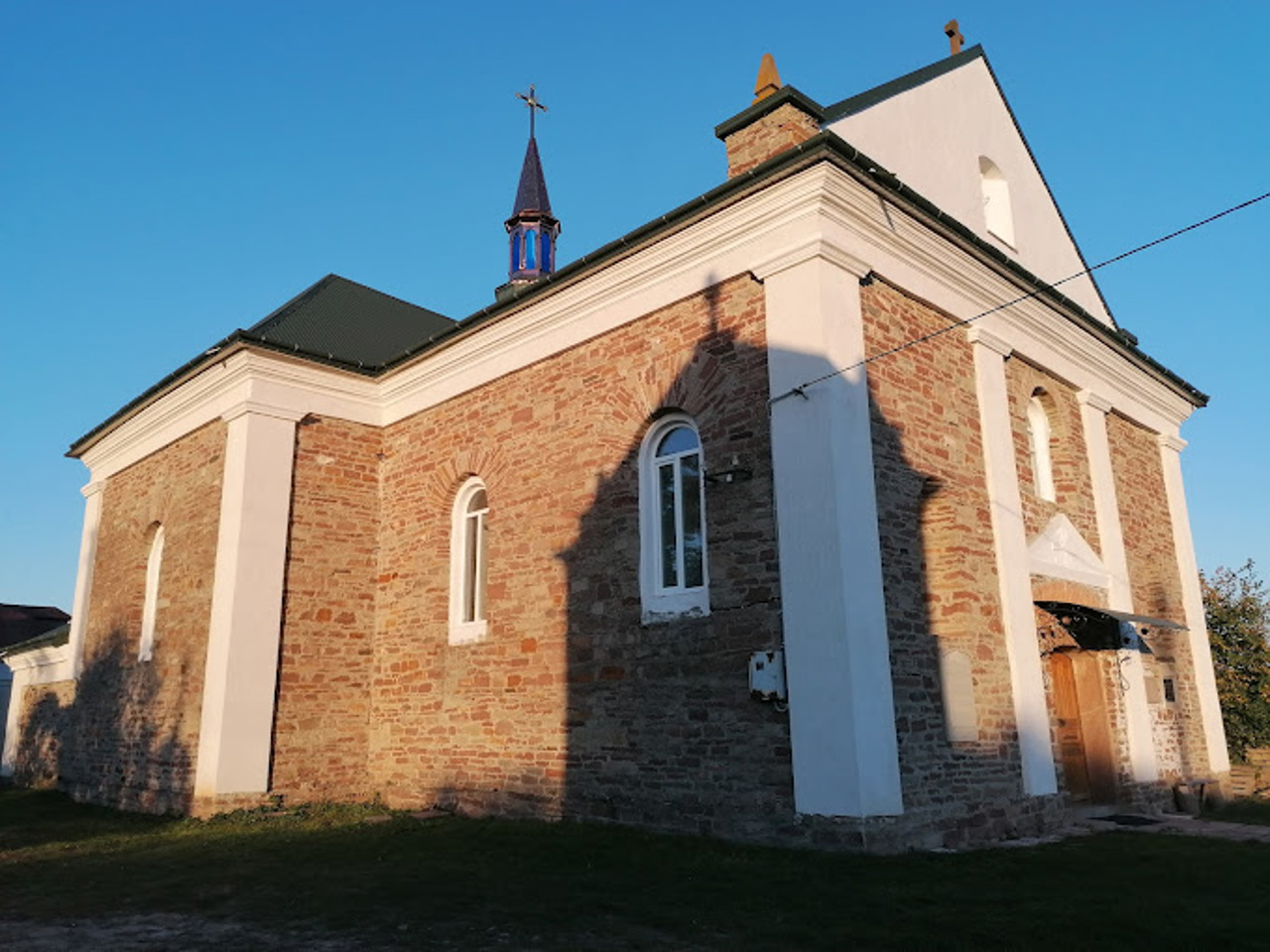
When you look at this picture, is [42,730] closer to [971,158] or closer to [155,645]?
[155,645]

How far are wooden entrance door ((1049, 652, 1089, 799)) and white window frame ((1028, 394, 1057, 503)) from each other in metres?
2.05

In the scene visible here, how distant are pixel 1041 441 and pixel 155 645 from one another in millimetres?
12542

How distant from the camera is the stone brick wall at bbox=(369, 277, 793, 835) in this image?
8.56 metres

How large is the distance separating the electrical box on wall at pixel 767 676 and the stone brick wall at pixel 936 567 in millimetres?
1040

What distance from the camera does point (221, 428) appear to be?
12.9 meters

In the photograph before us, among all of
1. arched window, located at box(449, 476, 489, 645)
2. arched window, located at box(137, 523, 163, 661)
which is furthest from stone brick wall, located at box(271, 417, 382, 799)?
arched window, located at box(137, 523, 163, 661)

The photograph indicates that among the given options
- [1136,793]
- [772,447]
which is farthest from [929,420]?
[1136,793]

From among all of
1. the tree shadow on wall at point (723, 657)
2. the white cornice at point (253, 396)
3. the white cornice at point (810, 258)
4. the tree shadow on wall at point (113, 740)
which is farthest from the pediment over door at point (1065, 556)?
the tree shadow on wall at point (113, 740)

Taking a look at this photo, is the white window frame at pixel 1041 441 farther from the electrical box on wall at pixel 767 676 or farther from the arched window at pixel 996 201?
the electrical box on wall at pixel 767 676

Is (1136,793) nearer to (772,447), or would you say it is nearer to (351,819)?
(772,447)

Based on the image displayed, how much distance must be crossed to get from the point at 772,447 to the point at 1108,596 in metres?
6.00

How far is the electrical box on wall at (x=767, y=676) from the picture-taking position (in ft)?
26.2

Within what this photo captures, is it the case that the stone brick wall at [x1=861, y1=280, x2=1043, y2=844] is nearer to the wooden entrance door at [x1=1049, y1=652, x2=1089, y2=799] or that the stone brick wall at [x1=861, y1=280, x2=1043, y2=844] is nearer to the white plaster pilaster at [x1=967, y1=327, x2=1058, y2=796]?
the white plaster pilaster at [x1=967, y1=327, x2=1058, y2=796]

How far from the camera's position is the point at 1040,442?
11.9 m
